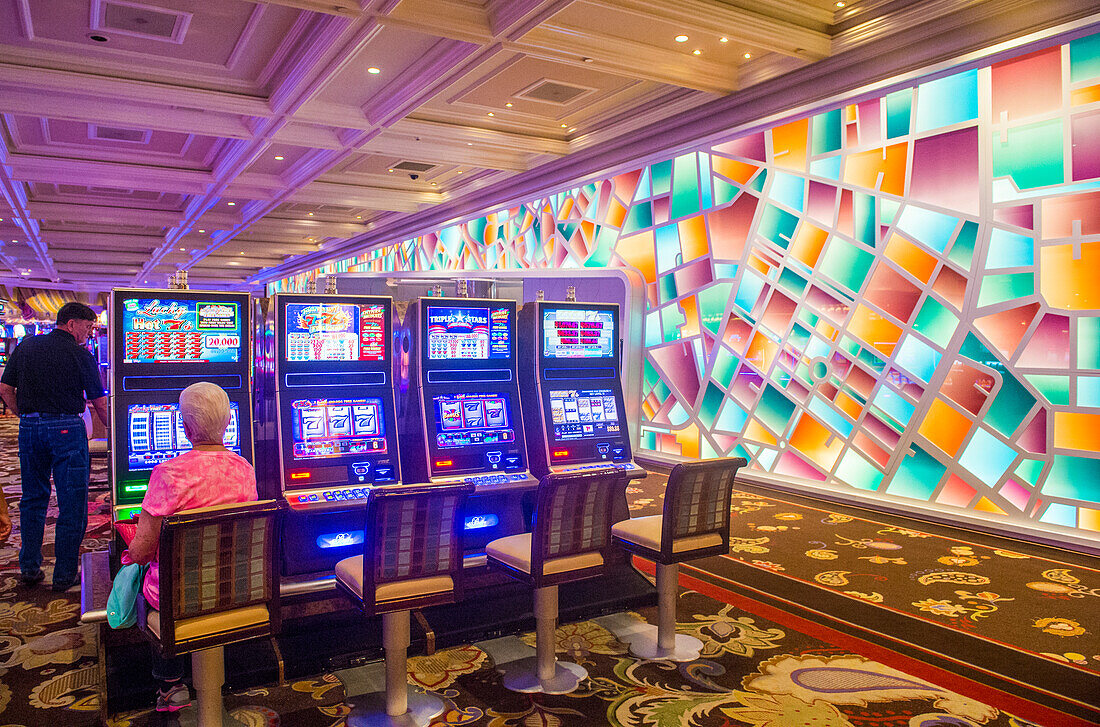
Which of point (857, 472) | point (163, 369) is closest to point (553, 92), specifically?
point (857, 472)

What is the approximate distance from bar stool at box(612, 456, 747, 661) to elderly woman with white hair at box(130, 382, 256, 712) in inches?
62.3

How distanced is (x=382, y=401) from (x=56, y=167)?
854 cm

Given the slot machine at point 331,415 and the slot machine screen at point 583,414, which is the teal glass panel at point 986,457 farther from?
the slot machine at point 331,415

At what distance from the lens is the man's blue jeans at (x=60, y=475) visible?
4.07 meters

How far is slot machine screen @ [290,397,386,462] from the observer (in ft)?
11.0

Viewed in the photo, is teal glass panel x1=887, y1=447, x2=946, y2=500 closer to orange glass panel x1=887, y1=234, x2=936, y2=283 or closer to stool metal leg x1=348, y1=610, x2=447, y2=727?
orange glass panel x1=887, y1=234, x2=936, y2=283

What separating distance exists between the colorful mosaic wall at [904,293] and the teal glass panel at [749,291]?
19mm

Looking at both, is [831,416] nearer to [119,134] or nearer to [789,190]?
[789,190]

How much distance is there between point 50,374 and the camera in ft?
13.4

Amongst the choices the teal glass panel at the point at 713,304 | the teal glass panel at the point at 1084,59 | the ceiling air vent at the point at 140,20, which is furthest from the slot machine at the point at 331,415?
the teal glass panel at the point at 1084,59

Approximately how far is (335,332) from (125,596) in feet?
4.67

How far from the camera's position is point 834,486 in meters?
6.35

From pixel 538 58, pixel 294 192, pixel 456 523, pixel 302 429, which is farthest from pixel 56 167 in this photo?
pixel 456 523

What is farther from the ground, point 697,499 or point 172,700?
point 697,499
